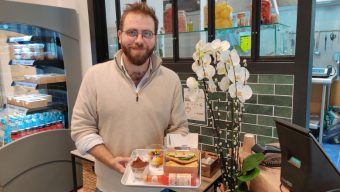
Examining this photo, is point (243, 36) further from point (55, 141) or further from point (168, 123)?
point (55, 141)

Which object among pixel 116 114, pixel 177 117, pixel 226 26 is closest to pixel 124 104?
pixel 116 114

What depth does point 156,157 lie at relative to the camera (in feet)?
3.81

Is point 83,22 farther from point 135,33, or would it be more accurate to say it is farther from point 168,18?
point 135,33

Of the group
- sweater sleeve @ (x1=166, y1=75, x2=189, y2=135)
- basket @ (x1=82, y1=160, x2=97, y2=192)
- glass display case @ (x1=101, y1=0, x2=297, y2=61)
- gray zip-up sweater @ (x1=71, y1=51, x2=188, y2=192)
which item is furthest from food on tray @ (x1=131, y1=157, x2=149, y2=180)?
basket @ (x1=82, y1=160, x2=97, y2=192)

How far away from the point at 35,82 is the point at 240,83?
2.08 meters

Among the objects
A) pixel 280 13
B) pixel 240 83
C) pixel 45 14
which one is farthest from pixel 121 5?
pixel 240 83

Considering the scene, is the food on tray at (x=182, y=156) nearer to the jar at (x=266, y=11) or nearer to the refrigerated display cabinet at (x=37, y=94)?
the jar at (x=266, y=11)

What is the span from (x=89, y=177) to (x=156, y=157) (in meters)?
1.45

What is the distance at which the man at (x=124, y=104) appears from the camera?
4.08 feet

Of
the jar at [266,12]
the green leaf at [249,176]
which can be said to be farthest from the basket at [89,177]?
the jar at [266,12]

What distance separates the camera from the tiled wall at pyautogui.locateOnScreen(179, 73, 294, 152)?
1713 mm

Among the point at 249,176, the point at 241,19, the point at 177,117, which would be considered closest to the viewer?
the point at 249,176

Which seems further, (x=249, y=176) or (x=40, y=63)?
(x=40, y=63)

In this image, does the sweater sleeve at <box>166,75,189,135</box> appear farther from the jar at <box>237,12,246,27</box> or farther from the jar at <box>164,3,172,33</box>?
the jar at <box>164,3,172,33</box>
